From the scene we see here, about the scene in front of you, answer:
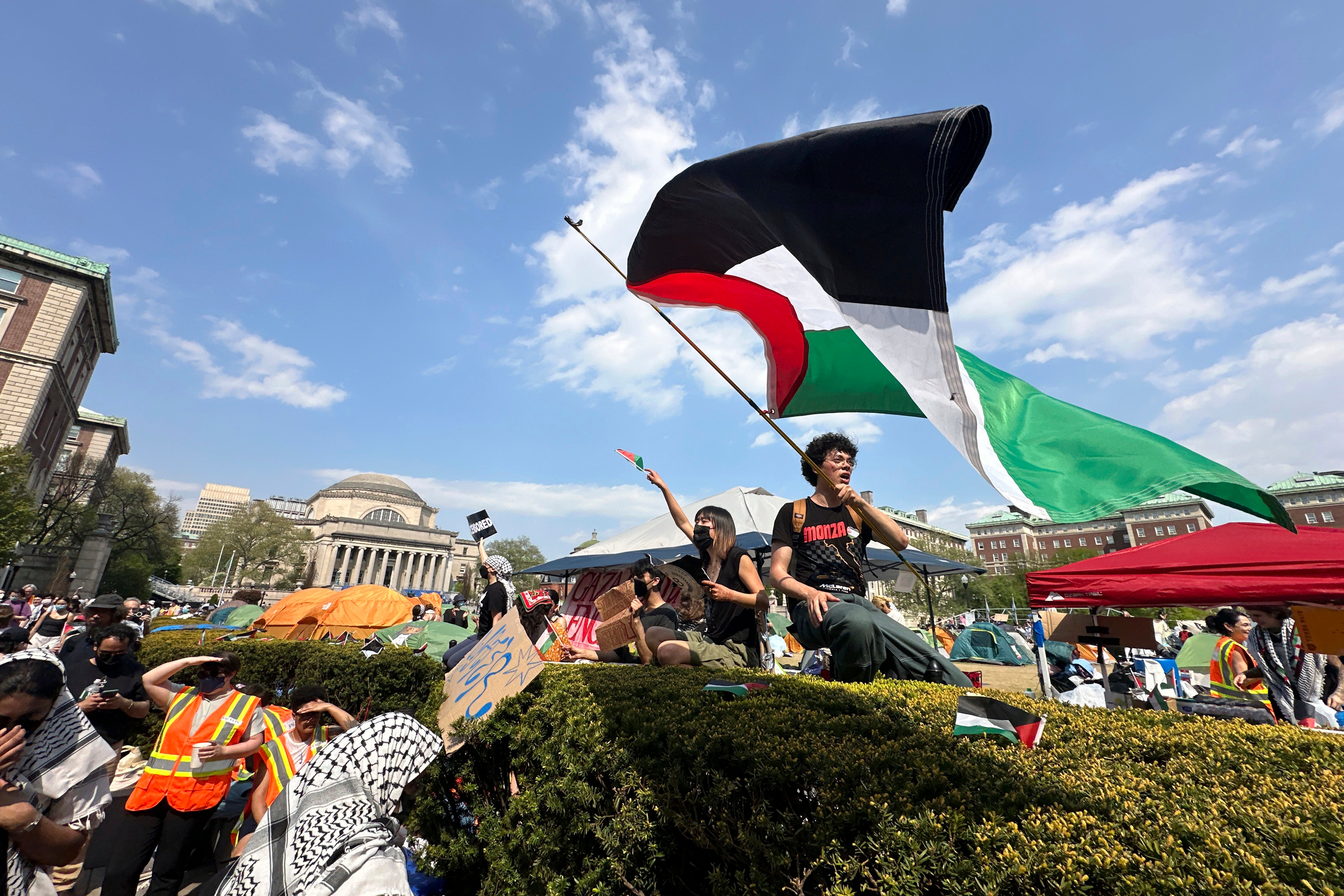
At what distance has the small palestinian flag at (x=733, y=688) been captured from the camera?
2787 mm

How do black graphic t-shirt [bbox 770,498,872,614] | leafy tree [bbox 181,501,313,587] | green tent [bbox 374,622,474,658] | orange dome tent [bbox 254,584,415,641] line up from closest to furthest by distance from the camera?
black graphic t-shirt [bbox 770,498,872,614], green tent [bbox 374,622,474,658], orange dome tent [bbox 254,584,415,641], leafy tree [bbox 181,501,313,587]

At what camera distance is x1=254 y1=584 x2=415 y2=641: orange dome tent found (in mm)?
14656

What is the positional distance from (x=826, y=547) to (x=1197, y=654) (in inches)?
577

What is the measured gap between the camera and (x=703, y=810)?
206cm

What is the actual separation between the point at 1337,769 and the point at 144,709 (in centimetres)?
802

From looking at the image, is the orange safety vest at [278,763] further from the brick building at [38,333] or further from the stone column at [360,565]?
the stone column at [360,565]

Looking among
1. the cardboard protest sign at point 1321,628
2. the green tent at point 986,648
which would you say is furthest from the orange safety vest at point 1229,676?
the green tent at point 986,648

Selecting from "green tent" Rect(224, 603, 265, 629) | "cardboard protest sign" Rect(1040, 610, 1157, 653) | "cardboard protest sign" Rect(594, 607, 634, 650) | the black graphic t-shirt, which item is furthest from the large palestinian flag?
"green tent" Rect(224, 603, 265, 629)

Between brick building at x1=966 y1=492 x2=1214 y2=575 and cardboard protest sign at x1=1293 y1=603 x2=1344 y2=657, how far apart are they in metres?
65.9

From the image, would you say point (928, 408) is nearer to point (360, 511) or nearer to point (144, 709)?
point (144, 709)

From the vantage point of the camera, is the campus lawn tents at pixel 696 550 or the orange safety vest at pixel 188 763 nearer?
the orange safety vest at pixel 188 763

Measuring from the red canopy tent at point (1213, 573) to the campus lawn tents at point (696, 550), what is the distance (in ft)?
18.7

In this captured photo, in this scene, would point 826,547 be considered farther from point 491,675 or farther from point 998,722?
point 491,675

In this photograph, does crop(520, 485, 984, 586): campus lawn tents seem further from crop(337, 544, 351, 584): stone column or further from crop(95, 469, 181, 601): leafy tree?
crop(337, 544, 351, 584): stone column
